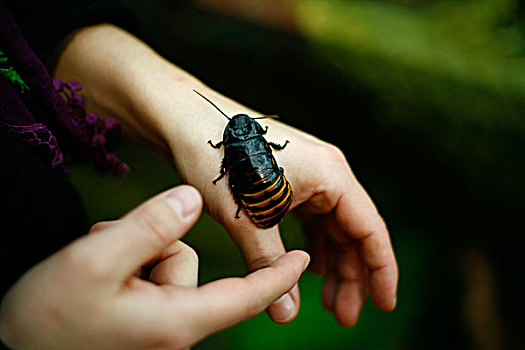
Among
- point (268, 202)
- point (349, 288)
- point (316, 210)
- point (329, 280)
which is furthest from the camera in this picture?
point (329, 280)

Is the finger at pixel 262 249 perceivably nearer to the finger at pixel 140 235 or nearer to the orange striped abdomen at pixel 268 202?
the orange striped abdomen at pixel 268 202

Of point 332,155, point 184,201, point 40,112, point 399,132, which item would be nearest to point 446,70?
point 399,132

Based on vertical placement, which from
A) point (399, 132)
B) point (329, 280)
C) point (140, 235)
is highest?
A: point (399, 132)

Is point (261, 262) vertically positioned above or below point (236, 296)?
below

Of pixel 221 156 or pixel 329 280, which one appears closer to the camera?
pixel 221 156

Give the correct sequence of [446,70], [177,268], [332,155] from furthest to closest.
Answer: [446,70] < [332,155] < [177,268]

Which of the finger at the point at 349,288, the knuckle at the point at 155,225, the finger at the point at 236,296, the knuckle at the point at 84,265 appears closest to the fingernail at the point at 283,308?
the finger at the point at 236,296

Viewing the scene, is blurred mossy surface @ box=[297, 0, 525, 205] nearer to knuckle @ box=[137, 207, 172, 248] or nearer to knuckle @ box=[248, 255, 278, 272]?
knuckle @ box=[248, 255, 278, 272]

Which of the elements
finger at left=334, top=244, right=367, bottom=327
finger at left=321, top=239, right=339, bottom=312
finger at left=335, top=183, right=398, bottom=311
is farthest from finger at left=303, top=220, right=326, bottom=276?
finger at left=335, top=183, right=398, bottom=311

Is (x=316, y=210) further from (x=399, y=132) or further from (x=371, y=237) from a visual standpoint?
(x=399, y=132)
